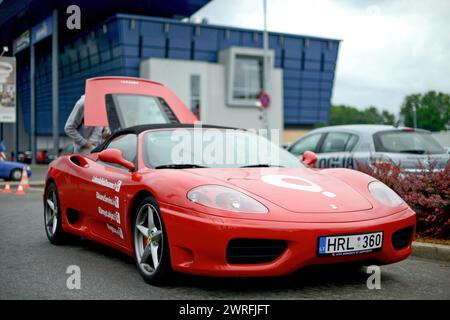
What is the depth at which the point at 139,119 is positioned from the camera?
8.78 metres

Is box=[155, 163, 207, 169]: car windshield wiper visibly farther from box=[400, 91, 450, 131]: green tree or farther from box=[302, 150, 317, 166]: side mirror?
box=[400, 91, 450, 131]: green tree

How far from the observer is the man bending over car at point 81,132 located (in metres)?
7.78

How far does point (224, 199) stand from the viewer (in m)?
4.11

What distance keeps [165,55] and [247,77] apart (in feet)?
22.7

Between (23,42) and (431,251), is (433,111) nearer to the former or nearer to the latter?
(23,42)

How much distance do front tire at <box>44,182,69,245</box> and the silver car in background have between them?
3981 millimetres

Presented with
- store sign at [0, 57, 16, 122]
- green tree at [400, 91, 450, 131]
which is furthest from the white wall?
green tree at [400, 91, 450, 131]

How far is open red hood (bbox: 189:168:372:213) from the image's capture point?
421cm

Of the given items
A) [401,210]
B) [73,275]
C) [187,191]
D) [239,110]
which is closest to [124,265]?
[73,275]

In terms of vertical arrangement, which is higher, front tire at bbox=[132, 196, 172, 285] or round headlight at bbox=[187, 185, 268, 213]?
round headlight at bbox=[187, 185, 268, 213]

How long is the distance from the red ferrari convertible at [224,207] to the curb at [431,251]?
4.01 ft

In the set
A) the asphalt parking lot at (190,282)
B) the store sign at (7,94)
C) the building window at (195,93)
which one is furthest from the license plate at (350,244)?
the building window at (195,93)

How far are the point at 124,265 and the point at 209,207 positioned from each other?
4.72ft

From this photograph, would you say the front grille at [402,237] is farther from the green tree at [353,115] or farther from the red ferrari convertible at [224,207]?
the green tree at [353,115]
